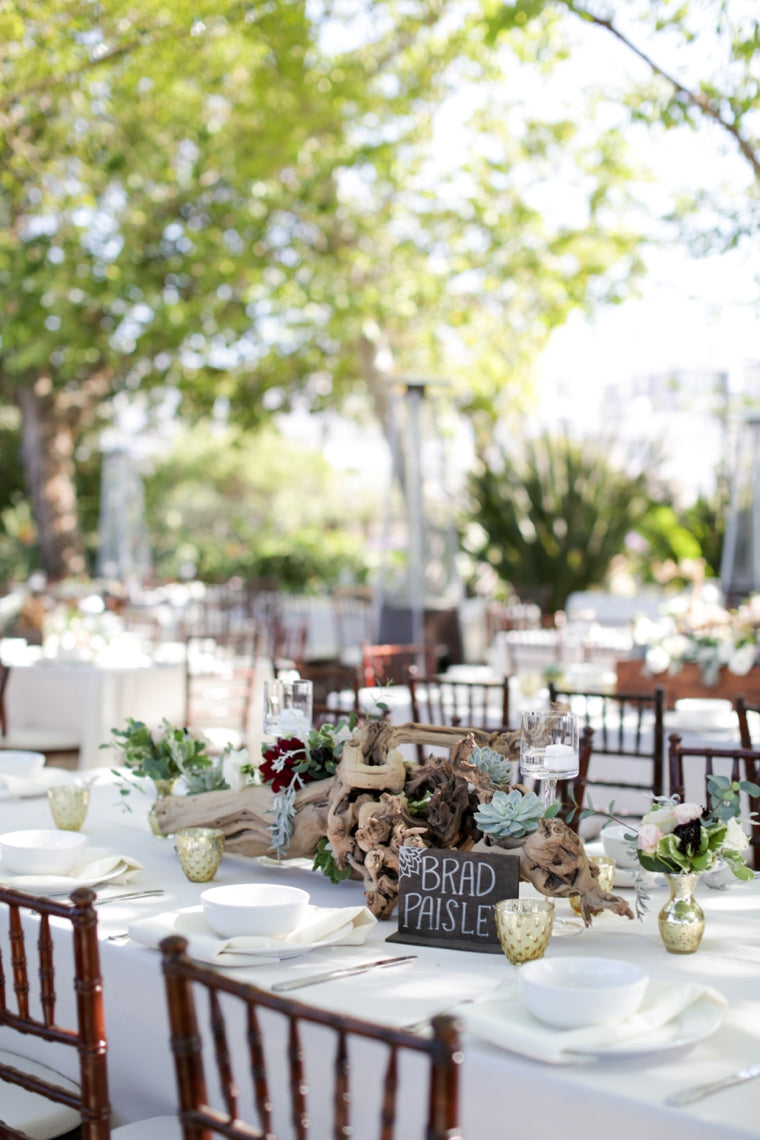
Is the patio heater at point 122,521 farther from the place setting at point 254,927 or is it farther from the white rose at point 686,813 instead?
the white rose at point 686,813

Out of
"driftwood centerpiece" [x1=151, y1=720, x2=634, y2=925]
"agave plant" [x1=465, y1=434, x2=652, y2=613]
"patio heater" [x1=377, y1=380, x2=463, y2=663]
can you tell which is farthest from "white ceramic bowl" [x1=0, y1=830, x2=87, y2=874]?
"agave plant" [x1=465, y1=434, x2=652, y2=613]

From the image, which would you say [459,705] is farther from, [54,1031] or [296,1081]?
[296,1081]

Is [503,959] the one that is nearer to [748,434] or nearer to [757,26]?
[757,26]

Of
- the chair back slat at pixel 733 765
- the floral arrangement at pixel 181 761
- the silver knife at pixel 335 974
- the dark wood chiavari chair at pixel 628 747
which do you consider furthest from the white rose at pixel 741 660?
the silver knife at pixel 335 974

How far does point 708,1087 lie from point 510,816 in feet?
2.25

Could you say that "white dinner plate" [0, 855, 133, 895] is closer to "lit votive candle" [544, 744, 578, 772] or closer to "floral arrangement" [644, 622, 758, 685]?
"lit votive candle" [544, 744, 578, 772]

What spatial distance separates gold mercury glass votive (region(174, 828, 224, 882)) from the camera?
2.38 meters

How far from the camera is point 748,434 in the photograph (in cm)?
1009

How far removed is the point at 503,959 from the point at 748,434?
8799mm

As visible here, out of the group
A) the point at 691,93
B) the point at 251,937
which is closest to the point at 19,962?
the point at 251,937

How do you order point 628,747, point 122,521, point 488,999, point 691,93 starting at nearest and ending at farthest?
point 488,999 < point 628,747 < point 691,93 < point 122,521

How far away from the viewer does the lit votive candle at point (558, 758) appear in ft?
7.36

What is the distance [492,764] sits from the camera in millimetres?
2227

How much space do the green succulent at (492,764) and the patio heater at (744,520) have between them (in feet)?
26.2
